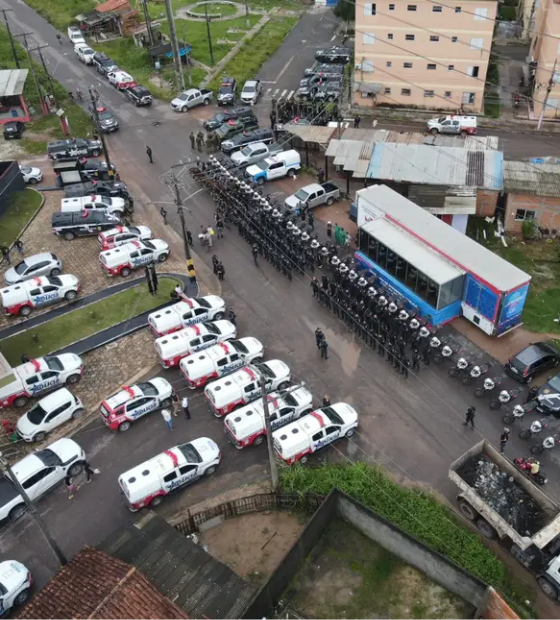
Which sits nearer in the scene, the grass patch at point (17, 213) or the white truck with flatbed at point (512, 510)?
the white truck with flatbed at point (512, 510)

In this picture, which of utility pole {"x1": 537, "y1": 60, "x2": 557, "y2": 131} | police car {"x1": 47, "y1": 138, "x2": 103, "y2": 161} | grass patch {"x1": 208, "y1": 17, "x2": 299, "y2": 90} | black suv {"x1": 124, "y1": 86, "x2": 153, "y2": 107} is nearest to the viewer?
utility pole {"x1": 537, "y1": 60, "x2": 557, "y2": 131}

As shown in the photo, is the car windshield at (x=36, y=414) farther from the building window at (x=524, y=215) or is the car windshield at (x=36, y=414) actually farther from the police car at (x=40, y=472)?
the building window at (x=524, y=215)

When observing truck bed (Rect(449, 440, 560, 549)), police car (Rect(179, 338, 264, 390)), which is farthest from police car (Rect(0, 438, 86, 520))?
truck bed (Rect(449, 440, 560, 549))

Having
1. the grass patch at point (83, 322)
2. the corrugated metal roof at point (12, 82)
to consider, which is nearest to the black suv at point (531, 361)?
the grass patch at point (83, 322)

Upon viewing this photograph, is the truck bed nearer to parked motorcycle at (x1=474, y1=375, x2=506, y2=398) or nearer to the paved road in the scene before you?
the paved road

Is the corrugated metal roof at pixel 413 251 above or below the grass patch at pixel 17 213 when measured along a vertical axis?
above

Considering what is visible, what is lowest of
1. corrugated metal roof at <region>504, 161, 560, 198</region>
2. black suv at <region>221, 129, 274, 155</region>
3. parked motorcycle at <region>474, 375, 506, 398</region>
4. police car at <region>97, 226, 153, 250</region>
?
parked motorcycle at <region>474, 375, 506, 398</region>

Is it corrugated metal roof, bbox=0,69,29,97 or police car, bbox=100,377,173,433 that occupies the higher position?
corrugated metal roof, bbox=0,69,29,97
